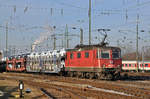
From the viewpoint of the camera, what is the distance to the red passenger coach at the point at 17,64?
157 ft

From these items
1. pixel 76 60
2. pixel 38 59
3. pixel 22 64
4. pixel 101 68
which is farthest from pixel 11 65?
pixel 101 68

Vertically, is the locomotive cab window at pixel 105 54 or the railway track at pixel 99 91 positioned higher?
the locomotive cab window at pixel 105 54

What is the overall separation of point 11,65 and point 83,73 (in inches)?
1105

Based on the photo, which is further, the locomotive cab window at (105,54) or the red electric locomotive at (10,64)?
the red electric locomotive at (10,64)

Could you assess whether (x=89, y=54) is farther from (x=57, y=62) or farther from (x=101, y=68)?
(x=57, y=62)

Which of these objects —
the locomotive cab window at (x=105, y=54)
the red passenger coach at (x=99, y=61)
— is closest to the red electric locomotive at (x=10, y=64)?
the red passenger coach at (x=99, y=61)

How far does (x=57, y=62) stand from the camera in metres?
Answer: 36.0

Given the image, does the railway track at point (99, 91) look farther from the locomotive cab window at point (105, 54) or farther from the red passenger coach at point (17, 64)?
the red passenger coach at point (17, 64)

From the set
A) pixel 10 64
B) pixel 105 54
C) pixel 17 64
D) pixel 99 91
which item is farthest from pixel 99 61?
pixel 10 64

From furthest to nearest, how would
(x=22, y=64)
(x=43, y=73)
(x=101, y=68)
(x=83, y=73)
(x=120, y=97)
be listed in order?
(x=22, y=64) → (x=43, y=73) → (x=83, y=73) → (x=101, y=68) → (x=120, y=97)

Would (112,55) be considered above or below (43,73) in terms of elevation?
above

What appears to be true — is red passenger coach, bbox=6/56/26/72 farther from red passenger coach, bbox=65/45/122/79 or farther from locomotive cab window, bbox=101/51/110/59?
locomotive cab window, bbox=101/51/110/59

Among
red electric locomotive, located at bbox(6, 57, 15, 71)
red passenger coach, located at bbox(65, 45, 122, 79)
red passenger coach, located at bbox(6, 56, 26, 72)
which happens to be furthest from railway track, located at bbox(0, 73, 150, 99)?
red electric locomotive, located at bbox(6, 57, 15, 71)

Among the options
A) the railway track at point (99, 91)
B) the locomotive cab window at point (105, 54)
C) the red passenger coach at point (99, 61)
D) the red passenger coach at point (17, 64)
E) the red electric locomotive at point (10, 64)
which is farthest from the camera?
the red electric locomotive at point (10, 64)
